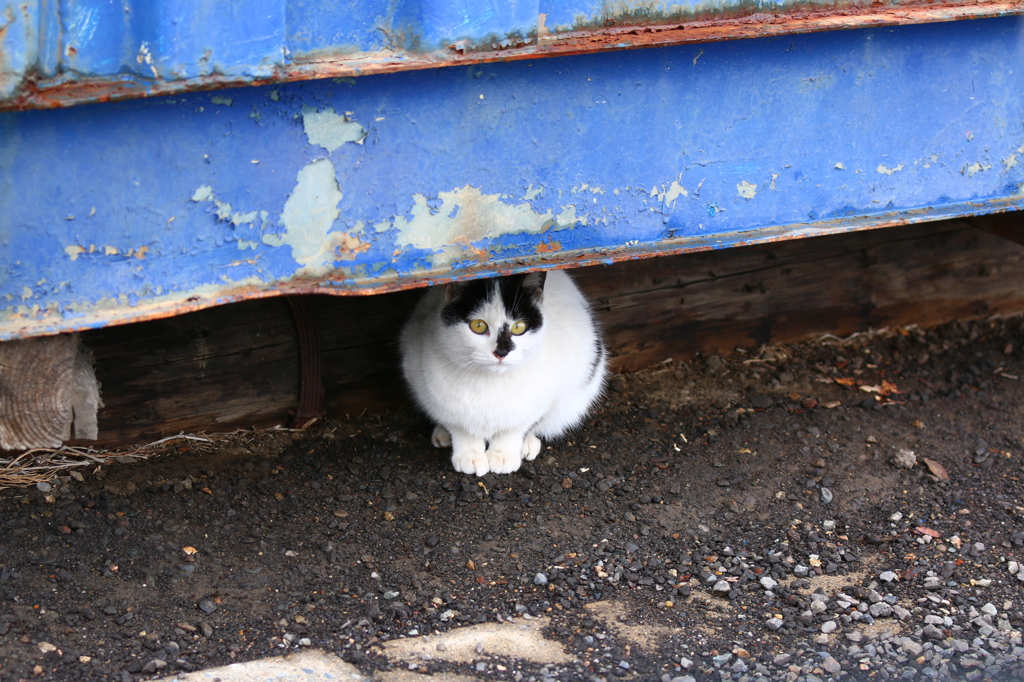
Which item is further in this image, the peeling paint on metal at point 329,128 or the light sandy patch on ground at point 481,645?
the light sandy patch on ground at point 481,645

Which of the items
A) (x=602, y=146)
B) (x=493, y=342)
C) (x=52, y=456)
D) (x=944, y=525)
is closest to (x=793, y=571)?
(x=944, y=525)

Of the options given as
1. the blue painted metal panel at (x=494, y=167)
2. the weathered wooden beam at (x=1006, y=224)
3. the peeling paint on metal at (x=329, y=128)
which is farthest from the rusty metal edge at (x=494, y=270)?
the weathered wooden beam at (x=1006, y=224)

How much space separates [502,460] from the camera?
10.6 ft

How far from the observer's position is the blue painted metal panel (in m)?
2.00

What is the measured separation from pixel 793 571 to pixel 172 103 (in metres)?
2.15

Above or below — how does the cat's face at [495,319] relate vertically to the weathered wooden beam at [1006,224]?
below

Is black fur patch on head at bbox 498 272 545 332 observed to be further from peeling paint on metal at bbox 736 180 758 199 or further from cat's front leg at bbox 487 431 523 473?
peeling paint on metal at bbox 736 180 758 199

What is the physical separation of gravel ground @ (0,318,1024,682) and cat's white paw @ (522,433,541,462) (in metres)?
0.04

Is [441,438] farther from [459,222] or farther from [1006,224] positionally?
[1006,224]

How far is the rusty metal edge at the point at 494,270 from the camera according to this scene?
207 cm

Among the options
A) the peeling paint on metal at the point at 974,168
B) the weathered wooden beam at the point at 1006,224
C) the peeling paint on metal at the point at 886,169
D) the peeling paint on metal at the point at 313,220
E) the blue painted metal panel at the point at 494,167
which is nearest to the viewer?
the blue painted metal panel at the point at 494,167

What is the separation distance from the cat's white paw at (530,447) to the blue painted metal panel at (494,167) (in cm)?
111

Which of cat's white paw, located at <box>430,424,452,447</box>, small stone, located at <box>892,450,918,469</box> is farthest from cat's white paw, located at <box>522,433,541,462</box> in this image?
small stone, located at <box>892,450,918,469</box>

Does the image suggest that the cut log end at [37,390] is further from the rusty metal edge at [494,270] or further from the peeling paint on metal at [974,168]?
the peeling paint on metal at [974,168]
